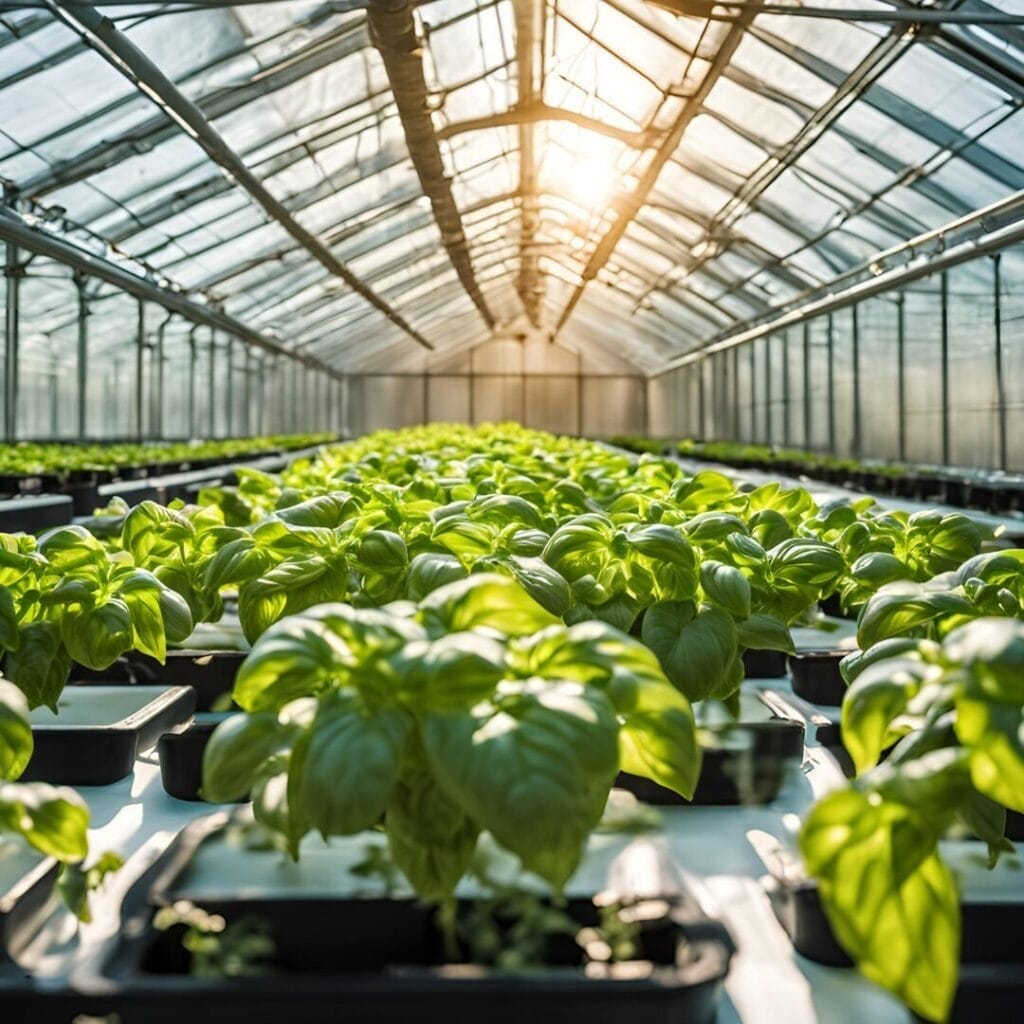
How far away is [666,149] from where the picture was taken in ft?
30.6

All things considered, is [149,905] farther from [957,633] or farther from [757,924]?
[957,633]

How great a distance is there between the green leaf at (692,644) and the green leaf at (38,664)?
1.96 feet

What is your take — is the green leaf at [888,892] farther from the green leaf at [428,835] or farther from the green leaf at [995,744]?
the green leaf at [428,835]

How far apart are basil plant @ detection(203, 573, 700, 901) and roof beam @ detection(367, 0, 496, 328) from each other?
5301 millimetres

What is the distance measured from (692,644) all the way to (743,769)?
13 cm

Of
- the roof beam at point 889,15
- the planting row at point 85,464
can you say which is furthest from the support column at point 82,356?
the roof beam at point 889,15

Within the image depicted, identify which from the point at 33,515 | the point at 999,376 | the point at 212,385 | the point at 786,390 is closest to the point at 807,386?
the point at 786,390

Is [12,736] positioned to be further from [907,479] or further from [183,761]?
[907,479]

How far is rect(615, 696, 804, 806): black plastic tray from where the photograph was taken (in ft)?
3.79

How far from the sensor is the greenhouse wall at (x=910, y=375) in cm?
904

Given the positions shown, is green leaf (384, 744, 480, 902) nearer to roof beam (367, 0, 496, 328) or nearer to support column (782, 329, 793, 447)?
roof beam (367, 0, 496, 328)

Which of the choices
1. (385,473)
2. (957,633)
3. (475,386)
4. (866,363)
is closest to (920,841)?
(957,633)

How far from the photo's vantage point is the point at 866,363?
12.7 meters

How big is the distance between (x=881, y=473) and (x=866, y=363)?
20.1ft
